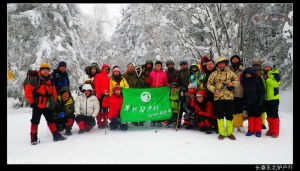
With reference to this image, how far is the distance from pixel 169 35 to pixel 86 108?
8632 mm

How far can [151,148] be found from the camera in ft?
16.5

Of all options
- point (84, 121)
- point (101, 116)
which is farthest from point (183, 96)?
point (84, 121)

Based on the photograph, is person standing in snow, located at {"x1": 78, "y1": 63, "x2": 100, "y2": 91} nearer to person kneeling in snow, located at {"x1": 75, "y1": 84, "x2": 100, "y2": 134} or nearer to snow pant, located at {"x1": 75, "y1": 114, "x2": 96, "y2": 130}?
person kneeling in snow, located at {"x1": 75, "y1": 84, "x2": 100, "y2": 134}

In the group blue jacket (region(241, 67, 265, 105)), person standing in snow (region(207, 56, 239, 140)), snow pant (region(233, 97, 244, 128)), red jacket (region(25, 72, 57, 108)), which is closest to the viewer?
red jacket (region(25, 72, 57, 108))

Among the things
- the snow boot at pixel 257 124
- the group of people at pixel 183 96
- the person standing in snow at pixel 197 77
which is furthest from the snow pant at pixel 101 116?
the snow boot at pixel 257 124

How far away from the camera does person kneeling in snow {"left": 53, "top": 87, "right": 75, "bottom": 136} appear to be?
6.41m

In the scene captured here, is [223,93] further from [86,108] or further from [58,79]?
[58,79]

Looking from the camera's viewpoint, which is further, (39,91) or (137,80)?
(137,80)

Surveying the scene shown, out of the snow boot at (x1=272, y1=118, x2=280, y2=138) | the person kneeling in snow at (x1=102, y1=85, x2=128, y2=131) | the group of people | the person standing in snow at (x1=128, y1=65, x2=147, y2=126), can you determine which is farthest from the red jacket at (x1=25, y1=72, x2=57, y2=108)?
the snow boot at (x1=272, y1=118, x2=280, y2=138)

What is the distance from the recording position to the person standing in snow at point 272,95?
5.94 meters

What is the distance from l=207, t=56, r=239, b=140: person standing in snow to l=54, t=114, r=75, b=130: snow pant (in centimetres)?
405

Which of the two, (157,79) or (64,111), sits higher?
(157,79)

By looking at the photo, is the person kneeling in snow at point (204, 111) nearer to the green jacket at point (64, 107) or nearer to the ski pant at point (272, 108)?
the ski pant at point (272, 108)

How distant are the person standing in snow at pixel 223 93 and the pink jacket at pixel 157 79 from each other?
6.13 feet
